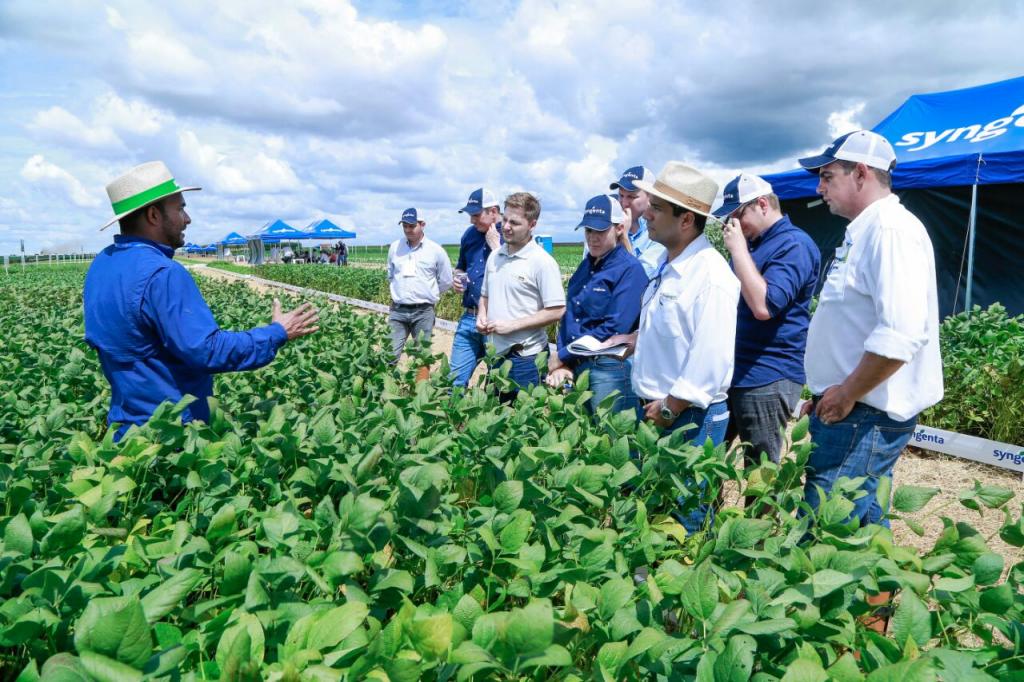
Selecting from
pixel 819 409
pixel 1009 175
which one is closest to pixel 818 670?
pixel 819 409

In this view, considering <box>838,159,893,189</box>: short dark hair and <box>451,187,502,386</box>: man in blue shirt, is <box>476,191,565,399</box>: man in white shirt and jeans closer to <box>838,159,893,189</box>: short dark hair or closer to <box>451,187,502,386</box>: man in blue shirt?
<box>451,187,502,386</box>: man in blue shirt

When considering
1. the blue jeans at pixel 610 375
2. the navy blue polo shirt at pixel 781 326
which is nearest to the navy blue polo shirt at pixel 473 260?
the blue jeans at pixel 610 375

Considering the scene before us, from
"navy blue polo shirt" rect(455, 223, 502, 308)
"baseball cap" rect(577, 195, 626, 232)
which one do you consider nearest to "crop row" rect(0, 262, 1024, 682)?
"baseball cap" rect(577, 195, 626, 232)

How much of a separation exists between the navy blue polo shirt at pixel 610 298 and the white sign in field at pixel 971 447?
321 centimetres

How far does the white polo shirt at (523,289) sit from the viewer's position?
4.69 m

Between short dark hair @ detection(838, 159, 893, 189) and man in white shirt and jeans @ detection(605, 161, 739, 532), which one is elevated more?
short dark hair @ detection(838, 159, 893, 189)

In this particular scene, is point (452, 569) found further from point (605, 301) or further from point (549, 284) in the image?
point (549, 284)

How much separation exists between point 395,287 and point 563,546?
6.03 metres

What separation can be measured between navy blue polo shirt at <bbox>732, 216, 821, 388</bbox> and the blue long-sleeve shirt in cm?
238

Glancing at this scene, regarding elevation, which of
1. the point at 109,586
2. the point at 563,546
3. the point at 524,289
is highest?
the point at 524,289

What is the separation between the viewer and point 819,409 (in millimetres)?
2668

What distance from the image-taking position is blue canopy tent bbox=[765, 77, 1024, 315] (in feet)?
28.0

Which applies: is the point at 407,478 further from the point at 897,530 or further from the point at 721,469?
the point at 897,530

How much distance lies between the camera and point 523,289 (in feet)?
15.5
